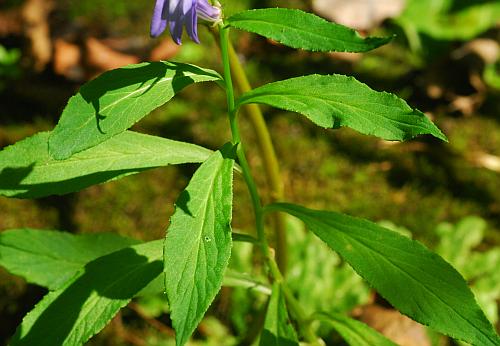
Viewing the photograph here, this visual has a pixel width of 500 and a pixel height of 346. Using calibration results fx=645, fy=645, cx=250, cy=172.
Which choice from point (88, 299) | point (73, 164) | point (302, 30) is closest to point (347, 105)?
point (302, 30)

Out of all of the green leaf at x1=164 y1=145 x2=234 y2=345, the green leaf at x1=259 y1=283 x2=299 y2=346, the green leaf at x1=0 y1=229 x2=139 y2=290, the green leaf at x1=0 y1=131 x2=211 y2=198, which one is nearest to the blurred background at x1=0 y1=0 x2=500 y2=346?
the green leaf at x1=259 y1=283 x2=299 y2=346

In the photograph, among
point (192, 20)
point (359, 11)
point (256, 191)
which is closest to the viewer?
point (192, 20)

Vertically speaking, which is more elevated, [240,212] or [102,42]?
[102,42]

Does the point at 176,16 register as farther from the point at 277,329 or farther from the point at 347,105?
the point at 277,329

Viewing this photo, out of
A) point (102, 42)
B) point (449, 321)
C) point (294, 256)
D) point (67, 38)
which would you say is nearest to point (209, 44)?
point (102, 42)

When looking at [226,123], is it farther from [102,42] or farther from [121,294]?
[121,294]

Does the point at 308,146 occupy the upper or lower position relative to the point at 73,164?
lower

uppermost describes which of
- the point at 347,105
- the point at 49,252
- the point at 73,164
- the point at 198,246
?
the point at 347,105
